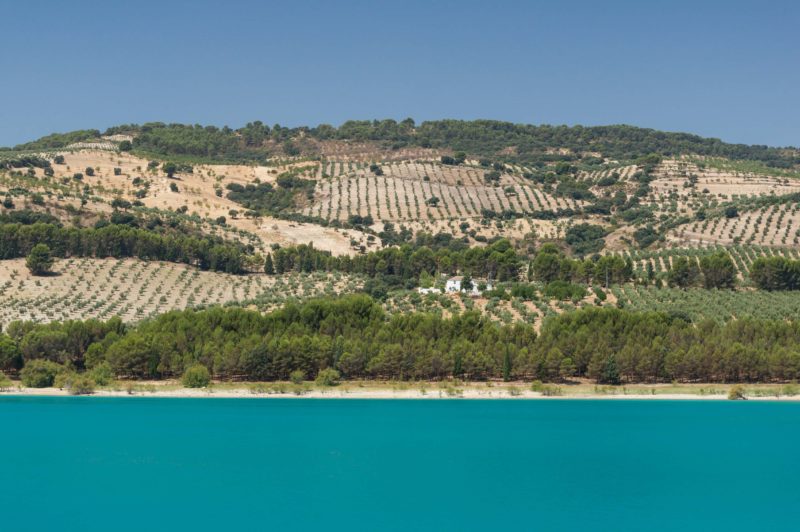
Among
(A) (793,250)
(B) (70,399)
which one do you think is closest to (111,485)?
(B) (70,399)

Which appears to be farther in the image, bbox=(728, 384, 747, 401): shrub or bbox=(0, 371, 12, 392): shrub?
bbox=(0, 371, 12, 392): shrub

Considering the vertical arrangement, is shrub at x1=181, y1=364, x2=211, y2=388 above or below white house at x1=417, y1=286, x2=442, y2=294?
below

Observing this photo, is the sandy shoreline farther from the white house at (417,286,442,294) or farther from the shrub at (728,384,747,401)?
the white house at (417,286,442,294)

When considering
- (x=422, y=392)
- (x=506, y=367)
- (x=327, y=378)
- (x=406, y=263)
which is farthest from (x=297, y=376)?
(x=406, y=263)

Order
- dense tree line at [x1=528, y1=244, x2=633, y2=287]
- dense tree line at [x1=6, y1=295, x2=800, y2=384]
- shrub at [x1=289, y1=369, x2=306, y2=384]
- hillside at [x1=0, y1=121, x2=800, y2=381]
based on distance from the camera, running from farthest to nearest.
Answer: dense tree line at [x1=528, y1=244, x2=633, y2=287] → hillside at [x1=0, y1=121, x2=800, y2=381] → dense tree line at [x1=6, y1=295, x2=800, y2=384] → shrub at [x1=289, y1=369, x2=306, y2=384]

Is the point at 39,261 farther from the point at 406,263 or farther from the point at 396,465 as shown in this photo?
the point at 396,465

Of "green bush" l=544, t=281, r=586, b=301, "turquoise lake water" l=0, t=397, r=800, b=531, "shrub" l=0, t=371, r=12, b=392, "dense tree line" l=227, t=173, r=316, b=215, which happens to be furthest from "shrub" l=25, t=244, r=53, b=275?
"dense tree line" l=227, t=173, r=316, b=215

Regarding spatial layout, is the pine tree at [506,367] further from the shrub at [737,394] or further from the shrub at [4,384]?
the shrub at [4,384]

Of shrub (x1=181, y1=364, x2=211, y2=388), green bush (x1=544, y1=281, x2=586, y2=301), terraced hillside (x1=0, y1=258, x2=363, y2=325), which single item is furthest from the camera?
green bush (x1=544, y1=281, x2=586, y2=301)

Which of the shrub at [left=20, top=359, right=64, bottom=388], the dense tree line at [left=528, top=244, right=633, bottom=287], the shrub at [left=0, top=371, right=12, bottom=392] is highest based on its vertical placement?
the dense tree line at [left=528, top=244, right=633, bottom=287]
